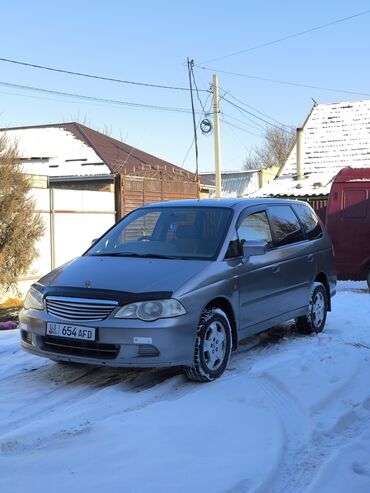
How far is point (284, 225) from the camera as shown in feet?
23.2

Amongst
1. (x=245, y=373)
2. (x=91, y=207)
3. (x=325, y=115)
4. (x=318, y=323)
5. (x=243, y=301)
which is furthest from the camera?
(x=325, y=115)

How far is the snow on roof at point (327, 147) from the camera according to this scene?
22625 millimetres

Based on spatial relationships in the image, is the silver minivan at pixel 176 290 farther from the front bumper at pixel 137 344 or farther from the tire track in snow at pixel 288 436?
the tire track in snow at pixel 288 436

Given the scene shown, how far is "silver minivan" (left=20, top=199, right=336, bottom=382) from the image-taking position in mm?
4949

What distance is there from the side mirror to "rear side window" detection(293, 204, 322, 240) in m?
1.76

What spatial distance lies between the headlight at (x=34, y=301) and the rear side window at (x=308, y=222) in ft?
11.5

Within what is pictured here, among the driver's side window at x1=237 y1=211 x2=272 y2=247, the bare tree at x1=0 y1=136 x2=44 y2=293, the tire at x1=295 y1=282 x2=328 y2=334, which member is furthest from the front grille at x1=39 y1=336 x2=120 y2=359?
the bare tree at x1=0 y1=136 x2=44 y2=293

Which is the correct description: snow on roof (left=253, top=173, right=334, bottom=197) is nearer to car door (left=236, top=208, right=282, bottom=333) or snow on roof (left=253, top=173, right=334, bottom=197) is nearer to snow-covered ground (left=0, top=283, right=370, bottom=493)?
car door (left=236, top=208, right=282, bottom=333)

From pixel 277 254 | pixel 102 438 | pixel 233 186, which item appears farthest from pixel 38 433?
pixel 233 186

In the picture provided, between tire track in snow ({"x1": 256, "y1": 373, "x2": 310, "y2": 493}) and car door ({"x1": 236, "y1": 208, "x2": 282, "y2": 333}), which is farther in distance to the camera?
car door ({"x1": 236, "y1": 208, "x2": 282, "y2": 333})

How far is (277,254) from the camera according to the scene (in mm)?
6641

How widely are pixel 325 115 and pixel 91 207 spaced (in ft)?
46.0

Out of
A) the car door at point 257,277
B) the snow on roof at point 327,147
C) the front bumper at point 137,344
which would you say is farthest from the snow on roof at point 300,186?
the front bumper at point 137,344

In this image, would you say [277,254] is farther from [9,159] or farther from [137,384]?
[9,159]
